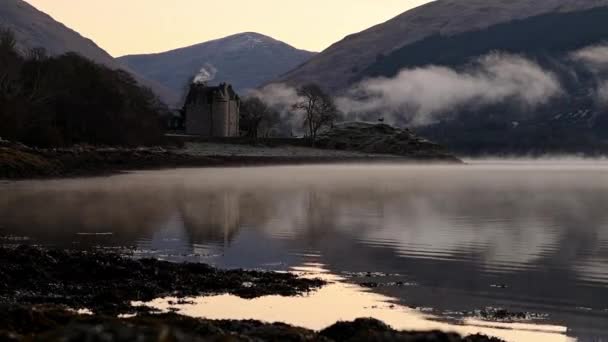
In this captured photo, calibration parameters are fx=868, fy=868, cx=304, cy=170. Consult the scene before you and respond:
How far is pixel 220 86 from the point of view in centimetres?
14075

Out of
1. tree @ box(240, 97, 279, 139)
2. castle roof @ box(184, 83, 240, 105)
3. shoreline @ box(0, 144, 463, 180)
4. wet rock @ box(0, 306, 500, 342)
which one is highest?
castle roof @ box(184, 83, 240, 105)

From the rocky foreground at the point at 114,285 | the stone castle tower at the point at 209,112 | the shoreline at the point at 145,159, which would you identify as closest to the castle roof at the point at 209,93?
the stone castle tower at the point at 209,112

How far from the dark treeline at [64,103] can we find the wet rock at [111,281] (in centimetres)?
5960

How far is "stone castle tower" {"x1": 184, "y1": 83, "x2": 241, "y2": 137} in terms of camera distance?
13900 centimetres

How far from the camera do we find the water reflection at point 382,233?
19.6 m

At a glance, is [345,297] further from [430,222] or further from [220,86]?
[220,86]

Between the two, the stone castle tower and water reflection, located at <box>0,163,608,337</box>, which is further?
the stone castle tower

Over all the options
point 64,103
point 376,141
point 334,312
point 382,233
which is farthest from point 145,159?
point 334,312

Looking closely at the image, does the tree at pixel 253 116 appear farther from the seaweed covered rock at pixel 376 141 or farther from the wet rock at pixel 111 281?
the wet rock at pixel 111 281

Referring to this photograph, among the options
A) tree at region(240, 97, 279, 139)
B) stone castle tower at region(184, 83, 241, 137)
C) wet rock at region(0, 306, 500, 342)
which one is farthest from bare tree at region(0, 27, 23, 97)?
wet rock at region(0, 306, 500, 342)

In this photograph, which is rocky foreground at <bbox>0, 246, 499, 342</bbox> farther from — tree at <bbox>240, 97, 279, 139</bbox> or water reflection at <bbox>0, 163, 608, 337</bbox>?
tree at <bbox>240, 97, 279, 139</bbox>

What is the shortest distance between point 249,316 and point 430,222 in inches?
862

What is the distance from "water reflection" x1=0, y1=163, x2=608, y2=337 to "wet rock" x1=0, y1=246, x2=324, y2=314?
8.51 feet

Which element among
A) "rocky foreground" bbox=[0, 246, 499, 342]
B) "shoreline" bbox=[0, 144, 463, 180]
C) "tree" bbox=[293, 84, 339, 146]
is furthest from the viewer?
"tree" bbox=[293, 84, 339, 146]
